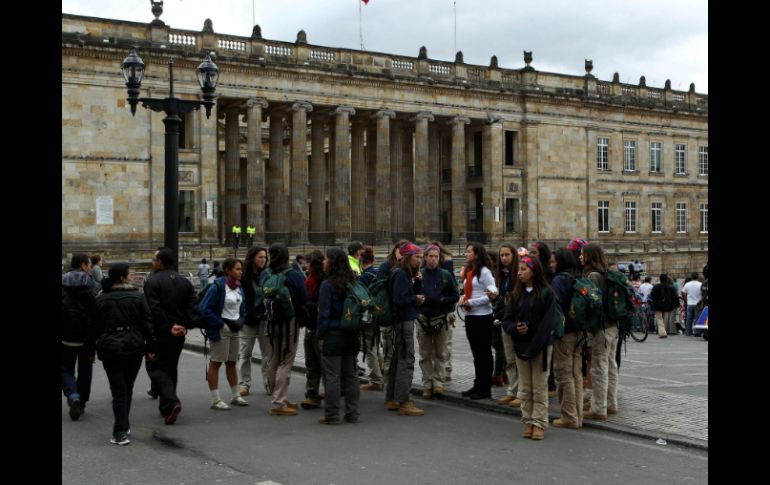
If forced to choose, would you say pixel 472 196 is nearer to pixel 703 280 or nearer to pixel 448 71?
pixel 448 71

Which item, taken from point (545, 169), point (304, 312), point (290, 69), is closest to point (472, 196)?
point (545, 169)

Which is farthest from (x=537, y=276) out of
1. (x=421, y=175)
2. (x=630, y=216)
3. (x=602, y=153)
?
(x=630, y=216)

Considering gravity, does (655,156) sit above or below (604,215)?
above

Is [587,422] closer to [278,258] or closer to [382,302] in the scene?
[382,302]

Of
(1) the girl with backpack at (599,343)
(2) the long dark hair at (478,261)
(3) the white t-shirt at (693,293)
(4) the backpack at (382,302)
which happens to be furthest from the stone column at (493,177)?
(1) the girl with backpack at (599,343)

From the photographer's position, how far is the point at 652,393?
11.9 m

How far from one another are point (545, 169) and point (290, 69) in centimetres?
1711

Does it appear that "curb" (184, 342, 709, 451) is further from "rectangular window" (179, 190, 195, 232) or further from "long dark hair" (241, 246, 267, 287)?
"rectangular window" (179, 190, 195, 232)

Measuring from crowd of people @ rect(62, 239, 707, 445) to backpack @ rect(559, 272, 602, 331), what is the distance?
0.21 ft

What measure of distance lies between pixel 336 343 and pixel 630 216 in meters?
47.7

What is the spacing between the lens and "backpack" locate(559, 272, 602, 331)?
9555mm

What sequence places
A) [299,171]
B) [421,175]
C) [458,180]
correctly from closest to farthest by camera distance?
1. [299,171]
2. [421,175]
3. [458,180]

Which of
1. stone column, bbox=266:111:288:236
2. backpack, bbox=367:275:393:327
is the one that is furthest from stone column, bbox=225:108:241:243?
backpack, bbox=367:275:393:327

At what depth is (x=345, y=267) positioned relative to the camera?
33.7 ft
